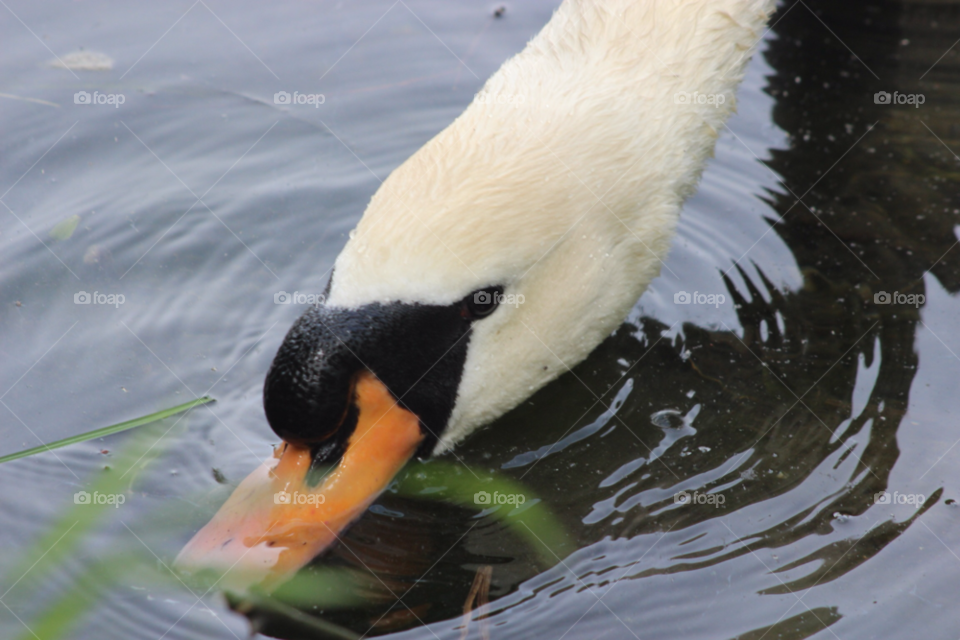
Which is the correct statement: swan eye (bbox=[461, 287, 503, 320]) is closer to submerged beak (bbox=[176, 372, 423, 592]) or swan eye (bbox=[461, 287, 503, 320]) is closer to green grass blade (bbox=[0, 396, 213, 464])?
submerged beak (bbox=[176, 372, 423, 592])

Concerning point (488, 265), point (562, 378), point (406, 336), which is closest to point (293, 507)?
point (406, 336)

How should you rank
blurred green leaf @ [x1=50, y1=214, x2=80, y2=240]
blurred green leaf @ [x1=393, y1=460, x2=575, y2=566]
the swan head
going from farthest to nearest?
1. blurred green leaf @ [x1=50, y1=214, x2=80, y2=240]
2. blurred green leaf @ [x1=393, y1=460, x2=575, y2=566]
3. the swan head

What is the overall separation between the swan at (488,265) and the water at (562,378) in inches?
12.3

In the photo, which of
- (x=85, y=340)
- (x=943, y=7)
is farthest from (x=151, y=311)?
(x=943, y=7)

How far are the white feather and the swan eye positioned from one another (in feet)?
0.19

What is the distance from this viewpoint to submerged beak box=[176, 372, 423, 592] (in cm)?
334

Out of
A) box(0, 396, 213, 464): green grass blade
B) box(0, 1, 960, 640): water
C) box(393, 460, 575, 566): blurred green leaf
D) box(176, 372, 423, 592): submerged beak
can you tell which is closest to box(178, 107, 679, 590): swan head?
box(176, 372, 423, 592): submerged beak

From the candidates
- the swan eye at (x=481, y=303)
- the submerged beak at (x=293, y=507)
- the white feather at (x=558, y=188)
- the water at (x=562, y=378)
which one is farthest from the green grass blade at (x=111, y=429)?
the swan eye at (x=481, y=303)

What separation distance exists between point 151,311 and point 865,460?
3291 mm

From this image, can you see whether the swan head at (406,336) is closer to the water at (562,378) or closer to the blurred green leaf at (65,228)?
the water at (562,378)

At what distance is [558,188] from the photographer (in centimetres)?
356

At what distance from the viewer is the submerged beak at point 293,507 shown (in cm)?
334

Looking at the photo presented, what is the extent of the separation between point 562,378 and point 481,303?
3.86ft

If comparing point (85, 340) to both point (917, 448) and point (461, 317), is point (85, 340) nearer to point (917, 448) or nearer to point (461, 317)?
point (461, 317)
